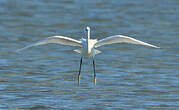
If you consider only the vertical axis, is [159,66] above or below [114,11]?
below

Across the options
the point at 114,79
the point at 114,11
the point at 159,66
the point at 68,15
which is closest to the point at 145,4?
the point at 114,11

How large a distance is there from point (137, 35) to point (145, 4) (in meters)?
9.04

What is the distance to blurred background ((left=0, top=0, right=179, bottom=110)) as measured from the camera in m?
13.2

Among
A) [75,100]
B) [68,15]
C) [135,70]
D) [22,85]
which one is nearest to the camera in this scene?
[75,100]

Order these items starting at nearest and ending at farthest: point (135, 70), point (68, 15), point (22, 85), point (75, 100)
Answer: point (75, 100), point (22, 85), point (135, 70), point (68, 15)

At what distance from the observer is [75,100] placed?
13.0m

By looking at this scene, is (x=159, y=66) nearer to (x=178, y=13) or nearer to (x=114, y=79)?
(x=114, y=79)

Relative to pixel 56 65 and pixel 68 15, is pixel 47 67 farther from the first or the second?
pixel 68 15

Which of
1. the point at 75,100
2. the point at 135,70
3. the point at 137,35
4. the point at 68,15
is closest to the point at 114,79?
the point at 135,70

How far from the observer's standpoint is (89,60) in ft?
58.2

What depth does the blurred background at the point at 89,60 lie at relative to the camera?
1317 centimetres

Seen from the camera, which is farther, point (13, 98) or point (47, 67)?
point (47, 67)

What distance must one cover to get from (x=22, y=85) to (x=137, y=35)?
8459mm

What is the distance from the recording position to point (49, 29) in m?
23.3
